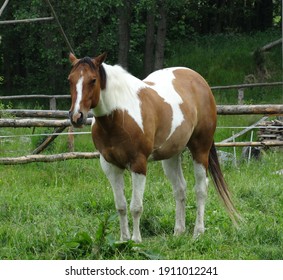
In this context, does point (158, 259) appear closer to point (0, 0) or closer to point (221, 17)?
point (0, 0)

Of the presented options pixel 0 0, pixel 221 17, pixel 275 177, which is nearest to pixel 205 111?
pixel 275 177

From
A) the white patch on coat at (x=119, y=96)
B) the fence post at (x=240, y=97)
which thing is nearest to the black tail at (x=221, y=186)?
the white patch on coat at (x=119, y=96)

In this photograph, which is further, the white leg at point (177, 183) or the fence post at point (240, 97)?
the fence post at point (240, 97)

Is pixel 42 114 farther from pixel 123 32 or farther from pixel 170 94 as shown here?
pixel 123 32

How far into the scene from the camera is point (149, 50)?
21.7 meters

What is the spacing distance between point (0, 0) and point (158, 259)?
21.3 m

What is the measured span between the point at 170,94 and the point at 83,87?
1.22 metres

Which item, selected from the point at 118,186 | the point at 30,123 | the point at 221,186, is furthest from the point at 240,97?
the point at 118,186

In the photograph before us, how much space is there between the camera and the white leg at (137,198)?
17.9ft

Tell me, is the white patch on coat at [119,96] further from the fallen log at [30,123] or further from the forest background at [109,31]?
the forest background at [109,31]

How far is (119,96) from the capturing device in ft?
17.7

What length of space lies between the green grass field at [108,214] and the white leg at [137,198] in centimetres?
12
